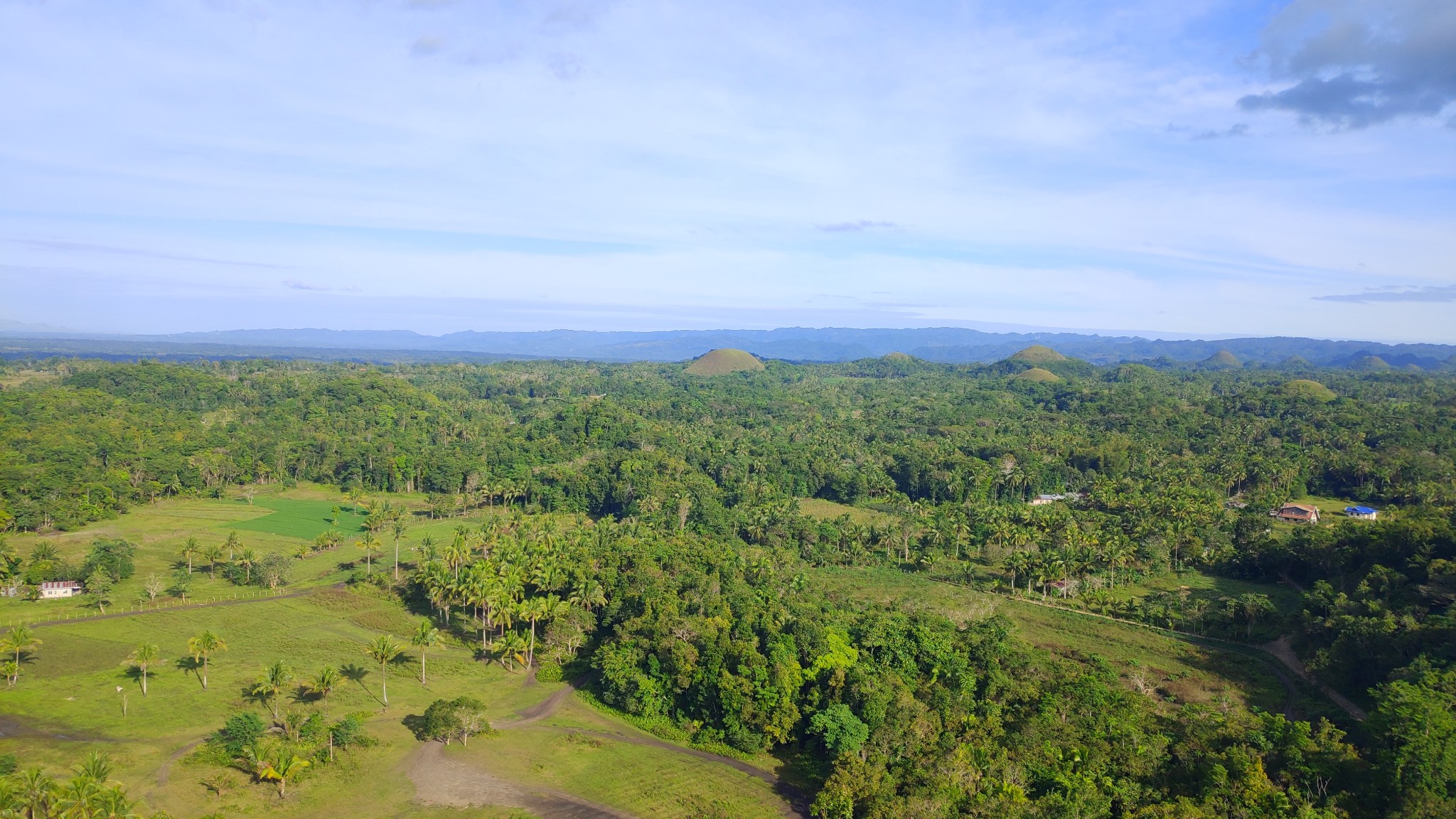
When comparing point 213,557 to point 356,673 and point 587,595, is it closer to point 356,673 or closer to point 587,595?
point 356,673

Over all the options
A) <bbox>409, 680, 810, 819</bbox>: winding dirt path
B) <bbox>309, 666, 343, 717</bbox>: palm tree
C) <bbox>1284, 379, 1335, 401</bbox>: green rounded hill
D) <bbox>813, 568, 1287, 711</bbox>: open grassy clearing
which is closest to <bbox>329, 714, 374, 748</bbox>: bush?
<bbox>309, 666, 343, 717</bbox>: palm tree

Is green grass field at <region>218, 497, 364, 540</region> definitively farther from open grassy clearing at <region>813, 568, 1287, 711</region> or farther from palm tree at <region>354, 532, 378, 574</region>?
open grassy clearing at <region>813, 568, 1287, 711</region>

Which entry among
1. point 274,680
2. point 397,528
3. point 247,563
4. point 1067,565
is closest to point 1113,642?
point 1067,565

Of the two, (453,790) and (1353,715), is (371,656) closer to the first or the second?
(453,790)

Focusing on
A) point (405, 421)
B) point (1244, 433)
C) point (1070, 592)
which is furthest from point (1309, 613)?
point (405, 421)

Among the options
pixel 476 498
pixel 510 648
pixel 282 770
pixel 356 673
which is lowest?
pixel 356 673

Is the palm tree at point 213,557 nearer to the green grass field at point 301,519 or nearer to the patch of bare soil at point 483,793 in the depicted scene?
the green grass field at point 301,519
